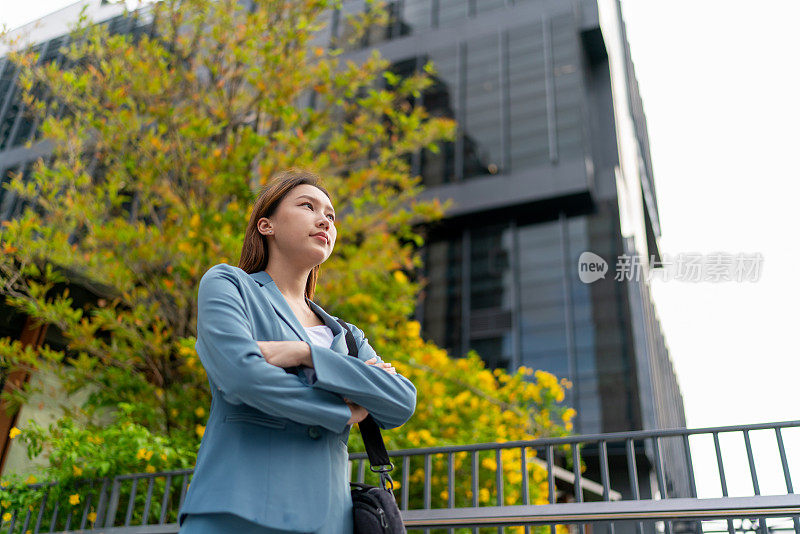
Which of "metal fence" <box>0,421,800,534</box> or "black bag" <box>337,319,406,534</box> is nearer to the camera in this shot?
"black bag" <box>337,319,406,534</box>

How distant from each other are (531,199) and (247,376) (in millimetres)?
24137

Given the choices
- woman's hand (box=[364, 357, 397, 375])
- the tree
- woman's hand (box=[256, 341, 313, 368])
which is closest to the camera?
woman's hand (box=[256, 341, 313, 368])

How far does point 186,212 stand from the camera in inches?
197

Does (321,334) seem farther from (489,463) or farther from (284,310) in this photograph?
(489,463)

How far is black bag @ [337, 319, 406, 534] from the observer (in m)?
1.44

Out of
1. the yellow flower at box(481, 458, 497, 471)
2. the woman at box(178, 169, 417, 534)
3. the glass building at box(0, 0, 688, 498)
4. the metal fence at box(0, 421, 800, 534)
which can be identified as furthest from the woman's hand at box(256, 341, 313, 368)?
Result: the glass building at box(0, 0, 688, 498)

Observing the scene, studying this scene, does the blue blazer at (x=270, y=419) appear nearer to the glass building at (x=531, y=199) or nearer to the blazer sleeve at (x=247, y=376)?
the blazer sleeve at (x=247, y=376)

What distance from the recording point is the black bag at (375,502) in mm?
1436

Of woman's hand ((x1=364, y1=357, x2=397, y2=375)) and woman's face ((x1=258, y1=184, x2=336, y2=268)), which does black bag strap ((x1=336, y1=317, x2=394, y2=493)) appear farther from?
woman's face ((x1=258, y1=184, x2=336, y2=268))

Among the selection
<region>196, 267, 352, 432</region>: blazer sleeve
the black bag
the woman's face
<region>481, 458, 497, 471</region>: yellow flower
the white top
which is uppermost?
the woman's face

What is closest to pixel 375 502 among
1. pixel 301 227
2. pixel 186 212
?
pixel 301 227

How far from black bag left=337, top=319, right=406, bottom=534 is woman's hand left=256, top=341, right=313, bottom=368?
244mm

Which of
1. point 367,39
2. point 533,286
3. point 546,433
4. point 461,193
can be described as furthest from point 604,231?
point 546,433

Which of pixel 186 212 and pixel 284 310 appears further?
pixel 186 212
